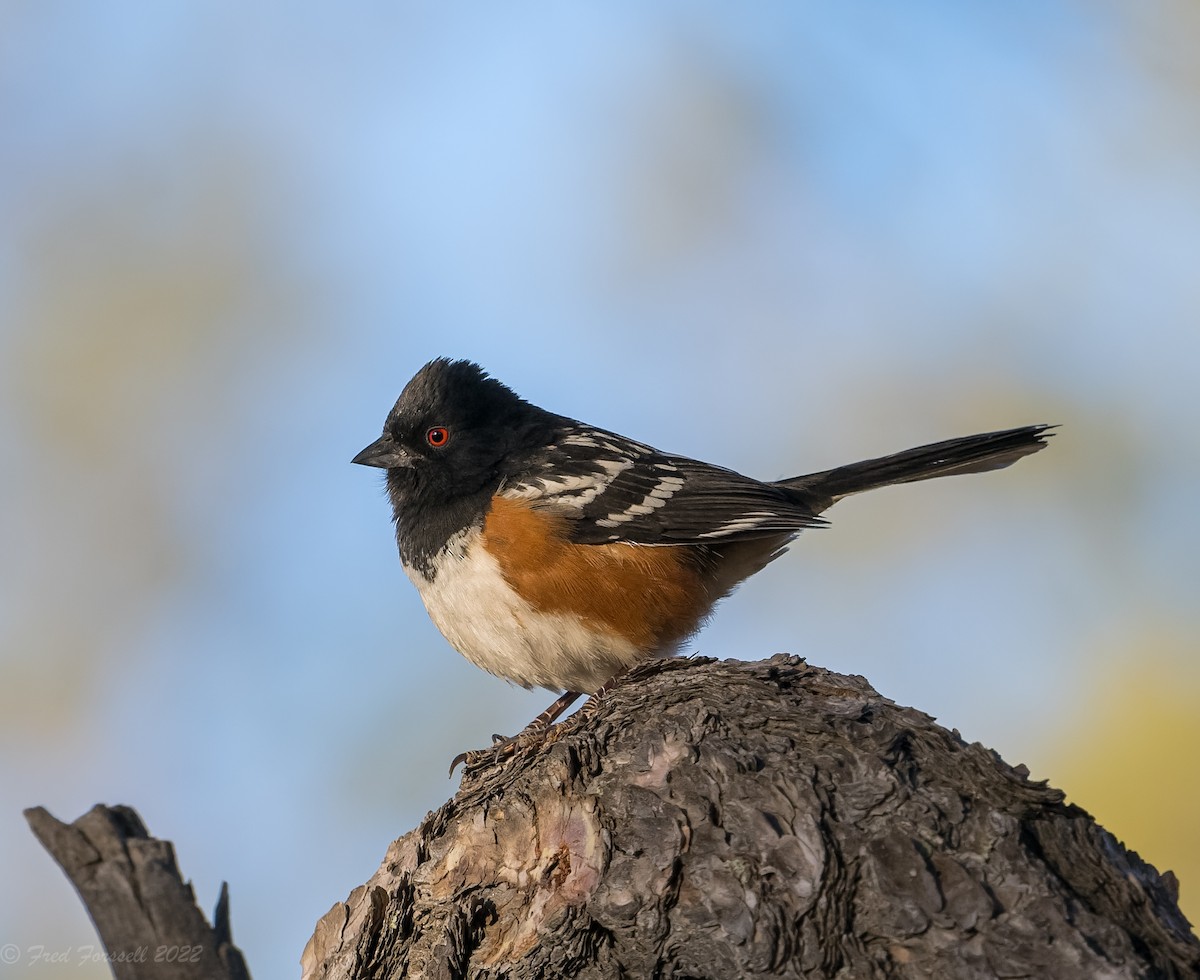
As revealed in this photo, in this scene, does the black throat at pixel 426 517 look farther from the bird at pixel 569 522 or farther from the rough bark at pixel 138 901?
the rough bark at pixel 138 901

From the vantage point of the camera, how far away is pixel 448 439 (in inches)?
166

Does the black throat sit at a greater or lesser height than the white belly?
greater

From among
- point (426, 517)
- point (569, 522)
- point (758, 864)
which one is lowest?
point (758, 864)

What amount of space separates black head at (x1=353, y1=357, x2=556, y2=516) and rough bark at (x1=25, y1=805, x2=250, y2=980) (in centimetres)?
225

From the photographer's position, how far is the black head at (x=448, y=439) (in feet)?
13.4

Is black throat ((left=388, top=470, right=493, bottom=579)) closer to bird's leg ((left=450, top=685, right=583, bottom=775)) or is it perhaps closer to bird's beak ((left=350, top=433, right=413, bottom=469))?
bird's beak ((left=350, top=433, right=413, bottom=469))

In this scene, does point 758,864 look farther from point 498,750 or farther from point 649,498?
point 649,498

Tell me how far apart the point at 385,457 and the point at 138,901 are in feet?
8.46

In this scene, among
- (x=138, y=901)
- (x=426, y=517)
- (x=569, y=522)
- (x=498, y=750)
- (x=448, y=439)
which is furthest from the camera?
(x=448, y=439)

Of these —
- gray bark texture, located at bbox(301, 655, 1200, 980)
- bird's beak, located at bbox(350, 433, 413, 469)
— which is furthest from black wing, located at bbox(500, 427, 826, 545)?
gray bark texture, located at bbox(301, 655, 1200, 980)

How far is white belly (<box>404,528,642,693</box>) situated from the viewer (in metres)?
3.64

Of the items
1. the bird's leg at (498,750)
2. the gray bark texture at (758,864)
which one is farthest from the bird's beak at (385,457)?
the gray bark texture at (758,864)

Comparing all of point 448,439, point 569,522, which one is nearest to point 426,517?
point 448,439

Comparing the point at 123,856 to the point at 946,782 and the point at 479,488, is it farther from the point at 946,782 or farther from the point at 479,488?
the point at 479,488
